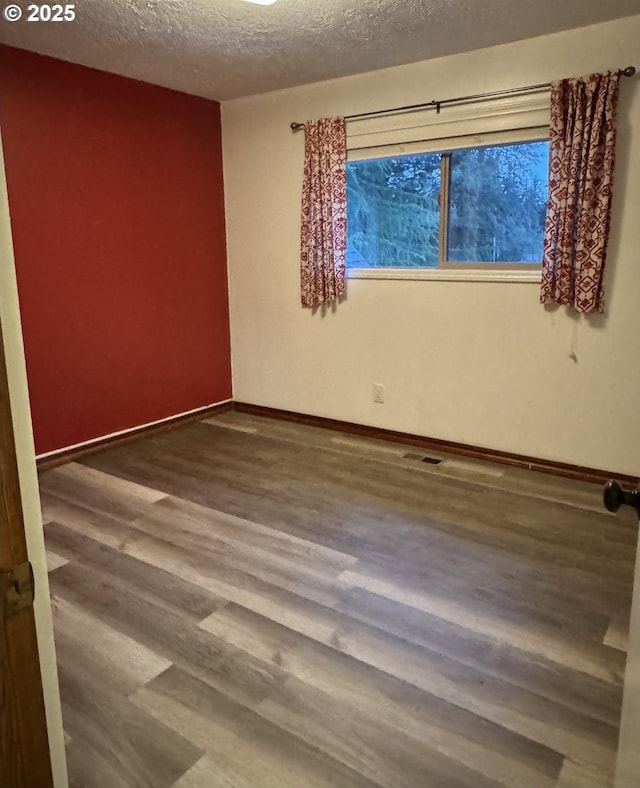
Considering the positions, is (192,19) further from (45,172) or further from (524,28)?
(524,28)

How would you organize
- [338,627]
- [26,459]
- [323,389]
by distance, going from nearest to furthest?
1. [26,459]
2. [338,627]
3. [323,389]

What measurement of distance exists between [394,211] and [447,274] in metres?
0.60

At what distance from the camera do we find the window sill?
11.0 feet

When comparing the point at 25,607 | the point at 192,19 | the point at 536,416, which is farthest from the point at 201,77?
the point at 25,607

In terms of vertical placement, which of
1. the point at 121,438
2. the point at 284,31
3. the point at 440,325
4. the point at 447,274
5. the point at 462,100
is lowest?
the point at 121,438

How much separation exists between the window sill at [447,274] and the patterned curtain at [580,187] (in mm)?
147

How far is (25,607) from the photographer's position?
0.77 metres

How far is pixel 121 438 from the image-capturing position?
4.03 meters

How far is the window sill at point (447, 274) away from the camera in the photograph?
3354 mm

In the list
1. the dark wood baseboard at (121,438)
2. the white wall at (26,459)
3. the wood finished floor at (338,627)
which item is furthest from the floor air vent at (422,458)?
the white wall at (26,459)

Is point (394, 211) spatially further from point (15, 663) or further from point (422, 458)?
point (15, 663)

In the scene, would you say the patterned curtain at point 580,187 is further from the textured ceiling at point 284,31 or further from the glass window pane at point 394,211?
the glass window pane at point 394,211

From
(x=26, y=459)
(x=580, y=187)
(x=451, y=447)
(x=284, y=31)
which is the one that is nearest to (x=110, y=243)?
(x=284, y=31)

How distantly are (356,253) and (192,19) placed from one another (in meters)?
1.70
